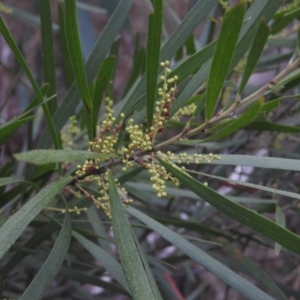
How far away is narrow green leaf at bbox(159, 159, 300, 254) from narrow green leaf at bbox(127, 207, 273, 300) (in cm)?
13

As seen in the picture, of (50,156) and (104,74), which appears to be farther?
(104,74)

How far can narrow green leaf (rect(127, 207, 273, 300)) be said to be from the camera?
0.61 m

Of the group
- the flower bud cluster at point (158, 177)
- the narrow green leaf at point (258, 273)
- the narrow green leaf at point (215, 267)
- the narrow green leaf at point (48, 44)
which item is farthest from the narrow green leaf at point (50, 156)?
the narrow green leaf at point (258, 273)

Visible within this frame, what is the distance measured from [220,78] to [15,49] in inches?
8.8

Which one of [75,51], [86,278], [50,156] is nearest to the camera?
[50,156]

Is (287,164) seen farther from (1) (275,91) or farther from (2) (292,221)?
(2) (292,221)

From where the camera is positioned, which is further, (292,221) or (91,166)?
(292,221)

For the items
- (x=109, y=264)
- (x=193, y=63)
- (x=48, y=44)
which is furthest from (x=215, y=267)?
(x=48, y=44)

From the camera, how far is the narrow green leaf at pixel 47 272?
563 mm

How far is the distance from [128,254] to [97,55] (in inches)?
11.9

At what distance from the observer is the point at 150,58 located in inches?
21.3

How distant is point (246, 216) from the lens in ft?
1.67

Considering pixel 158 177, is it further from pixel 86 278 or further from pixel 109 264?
pixel 86 278

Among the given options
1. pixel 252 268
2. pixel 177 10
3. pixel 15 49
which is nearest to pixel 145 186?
pixel 252 268
